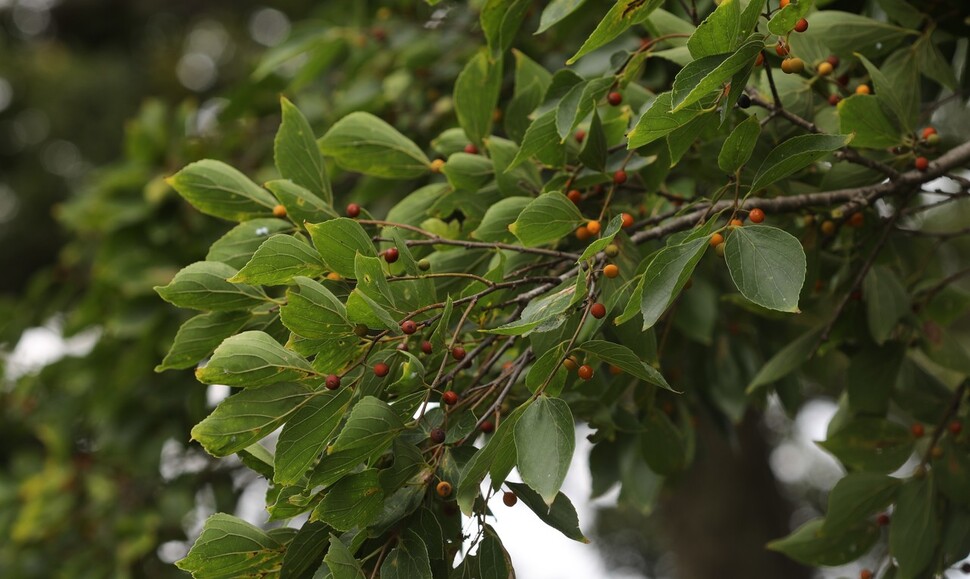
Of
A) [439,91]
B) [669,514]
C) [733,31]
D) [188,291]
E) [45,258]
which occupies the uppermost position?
[733,31]

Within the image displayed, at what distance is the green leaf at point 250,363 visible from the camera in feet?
3.50

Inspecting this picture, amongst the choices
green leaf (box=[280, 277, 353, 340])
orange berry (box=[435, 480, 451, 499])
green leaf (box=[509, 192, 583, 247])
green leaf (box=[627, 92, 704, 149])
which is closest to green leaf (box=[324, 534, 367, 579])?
orange berry (box=[435, 480, 451, 499])

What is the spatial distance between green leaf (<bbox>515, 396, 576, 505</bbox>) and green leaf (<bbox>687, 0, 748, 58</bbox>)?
469mm

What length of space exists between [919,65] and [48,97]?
5.75 meters

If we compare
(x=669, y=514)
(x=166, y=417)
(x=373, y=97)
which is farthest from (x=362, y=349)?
(x=669, y=514)

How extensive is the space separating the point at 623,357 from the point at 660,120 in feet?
0.98

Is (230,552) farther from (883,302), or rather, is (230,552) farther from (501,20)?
(883,302)

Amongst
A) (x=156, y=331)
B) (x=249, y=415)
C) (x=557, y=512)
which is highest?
(x=249, y=415)

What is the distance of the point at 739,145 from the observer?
1.16m

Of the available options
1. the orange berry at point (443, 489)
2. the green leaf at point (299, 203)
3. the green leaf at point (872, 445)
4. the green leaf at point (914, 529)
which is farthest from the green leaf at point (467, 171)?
the green leaf at point (914, 529)

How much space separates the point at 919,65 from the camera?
5.24ft

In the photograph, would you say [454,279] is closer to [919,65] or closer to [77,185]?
[919,65]

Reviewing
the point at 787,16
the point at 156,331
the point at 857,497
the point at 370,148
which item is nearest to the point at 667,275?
the point at 787,16

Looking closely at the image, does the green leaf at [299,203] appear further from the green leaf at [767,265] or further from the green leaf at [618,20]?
the green leaf at [767,265]
